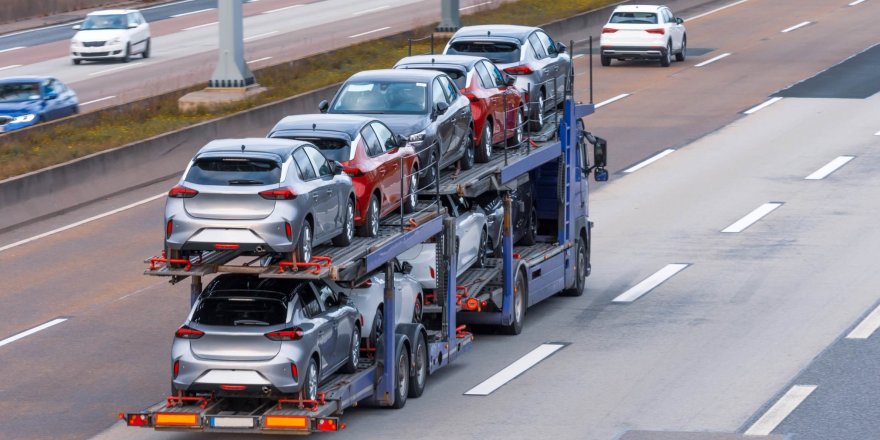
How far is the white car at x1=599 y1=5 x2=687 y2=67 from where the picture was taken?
47.9 meters

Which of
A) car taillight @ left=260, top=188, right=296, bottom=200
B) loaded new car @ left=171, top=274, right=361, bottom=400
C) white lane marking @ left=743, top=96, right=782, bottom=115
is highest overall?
car taillight @ left=260, top=188, right=296, bottom=200

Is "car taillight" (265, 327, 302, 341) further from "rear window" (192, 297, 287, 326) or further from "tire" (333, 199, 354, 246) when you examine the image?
"tire" (333, 199, 354, 246)

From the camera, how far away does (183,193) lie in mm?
15734

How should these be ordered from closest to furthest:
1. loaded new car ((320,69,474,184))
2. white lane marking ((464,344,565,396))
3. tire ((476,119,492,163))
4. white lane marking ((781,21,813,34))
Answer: white lane marking ((464,344,565,396))
loaded new car ((320,69,474,184))
tire ((476,119,492,163))
white lane marking ((781,21,813,34))

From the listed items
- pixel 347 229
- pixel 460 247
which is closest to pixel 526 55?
pixel 460 247

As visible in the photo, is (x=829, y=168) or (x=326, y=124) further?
(x=829, y=168)

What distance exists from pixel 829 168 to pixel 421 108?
53.3 feet

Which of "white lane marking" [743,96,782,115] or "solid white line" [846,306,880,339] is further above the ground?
"solid white line" [846,306,880,339]

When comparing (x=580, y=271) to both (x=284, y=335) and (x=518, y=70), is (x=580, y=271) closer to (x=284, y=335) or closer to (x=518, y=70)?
(x=518, y=70)

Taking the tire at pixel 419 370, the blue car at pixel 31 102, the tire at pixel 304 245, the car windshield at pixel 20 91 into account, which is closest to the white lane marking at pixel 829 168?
the blue car at pixel 31 102

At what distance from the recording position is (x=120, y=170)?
31.5 metres

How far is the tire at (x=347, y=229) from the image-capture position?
672 inches

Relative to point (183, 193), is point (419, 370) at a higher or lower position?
lower

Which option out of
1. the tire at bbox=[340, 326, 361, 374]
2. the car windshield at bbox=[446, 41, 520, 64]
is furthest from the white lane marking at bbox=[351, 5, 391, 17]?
the tire at bbox=[340, 326, 361, 374]
